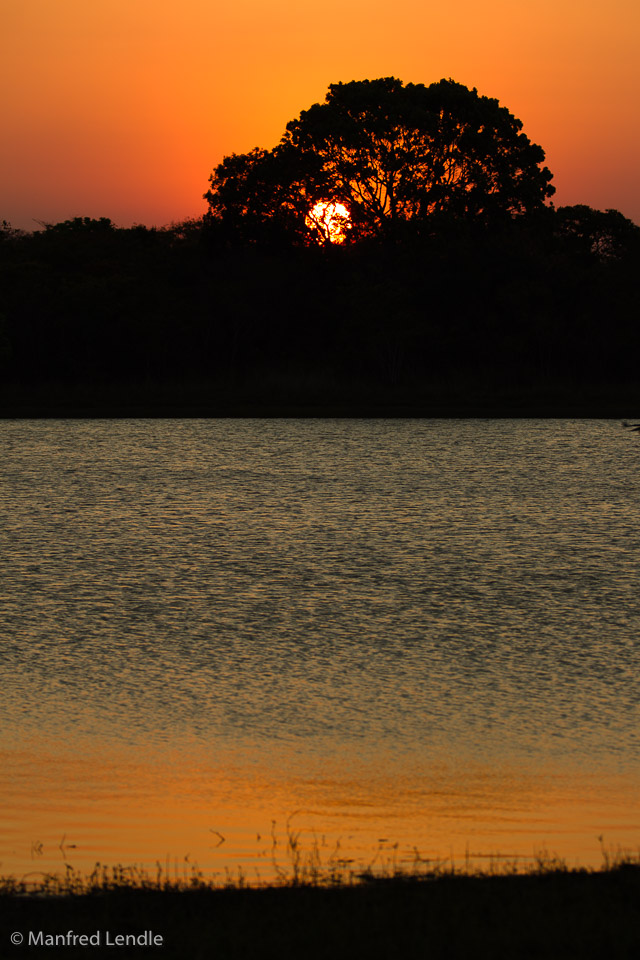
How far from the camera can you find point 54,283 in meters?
66.2

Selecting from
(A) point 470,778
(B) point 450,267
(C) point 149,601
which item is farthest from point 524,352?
(A) point 470,778

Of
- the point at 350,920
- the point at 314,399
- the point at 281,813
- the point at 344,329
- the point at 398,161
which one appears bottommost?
the point at 281,813

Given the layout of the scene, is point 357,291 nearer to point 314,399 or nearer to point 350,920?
point 314,399

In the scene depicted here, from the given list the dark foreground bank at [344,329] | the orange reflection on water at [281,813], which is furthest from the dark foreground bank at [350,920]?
the dark foreground bank at [344,329]

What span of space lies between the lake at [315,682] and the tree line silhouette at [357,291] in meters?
38.6

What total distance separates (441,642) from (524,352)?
177 ft

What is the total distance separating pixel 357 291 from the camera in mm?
64688

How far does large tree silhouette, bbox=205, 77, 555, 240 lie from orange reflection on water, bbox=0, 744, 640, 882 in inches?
Result: 2378

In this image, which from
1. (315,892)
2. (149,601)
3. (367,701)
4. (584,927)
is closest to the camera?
(584,927)

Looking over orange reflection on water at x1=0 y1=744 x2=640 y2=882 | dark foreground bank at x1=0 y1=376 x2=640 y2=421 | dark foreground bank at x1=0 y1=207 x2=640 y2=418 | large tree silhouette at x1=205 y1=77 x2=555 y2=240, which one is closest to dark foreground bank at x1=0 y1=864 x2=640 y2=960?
orange reflection on water at x1=0 y1=744 x2=640 y2=882

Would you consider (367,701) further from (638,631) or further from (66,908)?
(66,908)

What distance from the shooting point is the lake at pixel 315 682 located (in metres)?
7.34

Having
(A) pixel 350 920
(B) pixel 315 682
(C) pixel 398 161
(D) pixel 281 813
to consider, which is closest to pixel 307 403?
(C) pixel 398 161

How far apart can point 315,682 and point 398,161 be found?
59.2 meters
